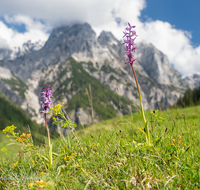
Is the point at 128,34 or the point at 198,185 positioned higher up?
the point at 128,34

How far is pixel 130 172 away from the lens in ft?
8.95

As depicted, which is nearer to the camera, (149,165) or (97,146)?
(149,165)

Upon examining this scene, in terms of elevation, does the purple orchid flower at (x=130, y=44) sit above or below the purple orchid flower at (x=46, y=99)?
above

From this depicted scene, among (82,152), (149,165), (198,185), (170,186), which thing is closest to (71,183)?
(82,152)

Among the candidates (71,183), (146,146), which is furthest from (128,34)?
(71,183)

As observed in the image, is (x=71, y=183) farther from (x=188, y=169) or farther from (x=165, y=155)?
(x=188, y=169)

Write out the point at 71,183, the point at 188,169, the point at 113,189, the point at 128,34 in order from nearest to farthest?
1. the point at 113,189
2. the point at 188,169
3. the point at 71,183
4. the point at 128,34

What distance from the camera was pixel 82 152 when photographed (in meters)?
4.04

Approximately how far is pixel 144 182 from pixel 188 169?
89cm

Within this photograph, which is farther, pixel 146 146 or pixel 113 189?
pixel 146 146

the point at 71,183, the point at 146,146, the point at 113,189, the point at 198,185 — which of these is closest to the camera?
the point at 198,185

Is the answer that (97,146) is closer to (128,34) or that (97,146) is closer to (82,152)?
(82,152)

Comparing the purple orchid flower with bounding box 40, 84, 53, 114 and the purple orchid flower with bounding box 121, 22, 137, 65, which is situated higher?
the purple orchid flower with bounding box 121, 22, 137, 65

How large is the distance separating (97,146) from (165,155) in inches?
69.8
